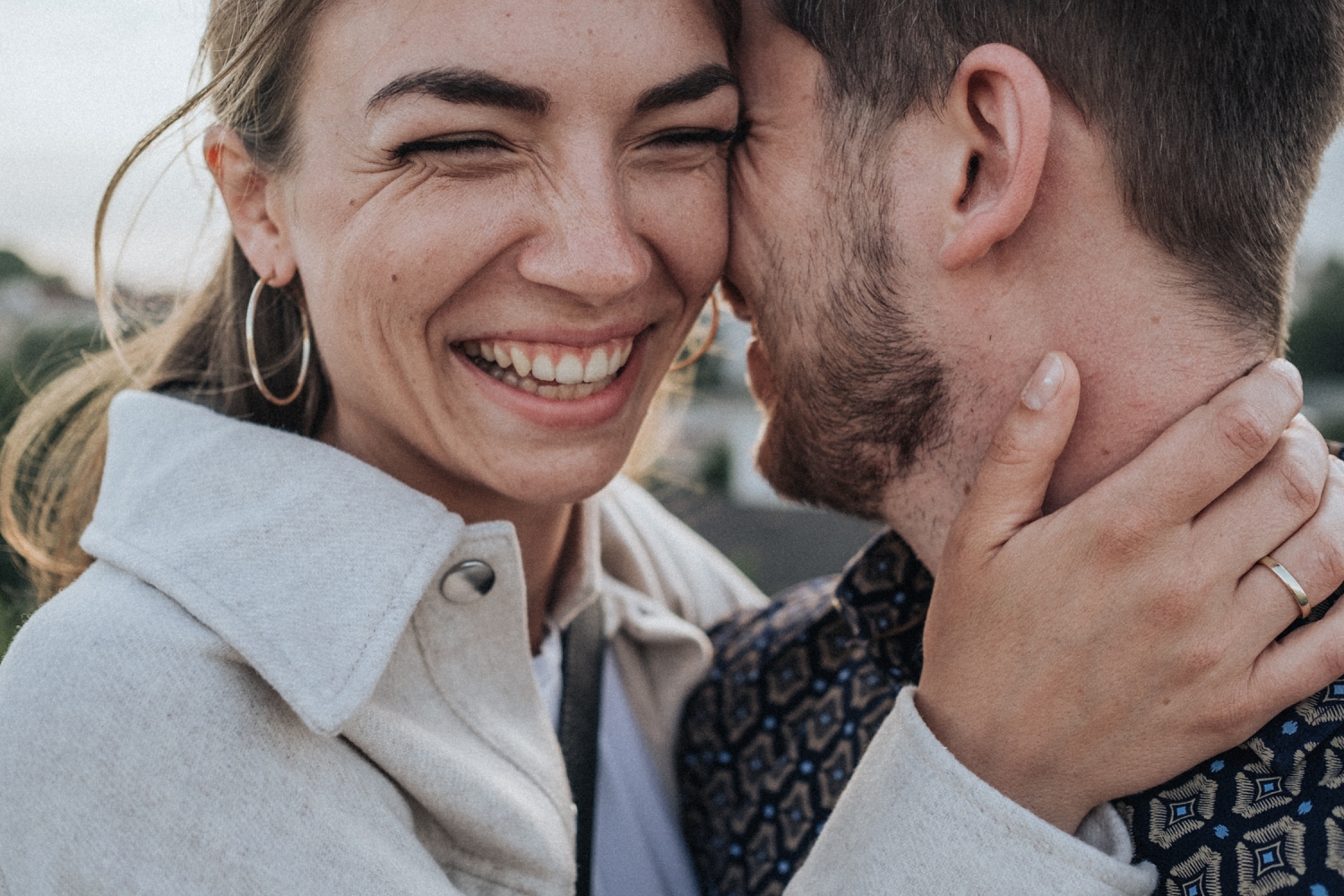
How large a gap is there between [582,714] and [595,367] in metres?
0.82

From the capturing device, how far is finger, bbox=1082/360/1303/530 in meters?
1.61

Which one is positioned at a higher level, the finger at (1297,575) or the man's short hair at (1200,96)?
the man's short hair at (1200,96)

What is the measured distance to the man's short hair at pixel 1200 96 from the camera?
1720mm

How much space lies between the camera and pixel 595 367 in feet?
6.56

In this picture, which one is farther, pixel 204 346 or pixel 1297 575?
pixel 204 346

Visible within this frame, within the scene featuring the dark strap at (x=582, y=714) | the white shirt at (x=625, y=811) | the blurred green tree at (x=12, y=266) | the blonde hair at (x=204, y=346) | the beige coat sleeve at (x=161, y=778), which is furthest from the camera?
the blurred green tree at (x=12, y=266)

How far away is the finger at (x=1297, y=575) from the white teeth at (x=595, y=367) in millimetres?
1161

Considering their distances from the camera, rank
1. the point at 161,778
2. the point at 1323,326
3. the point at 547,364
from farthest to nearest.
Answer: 1. the point at 1323,326
2. the point at 547,364
3. the point at 161,778

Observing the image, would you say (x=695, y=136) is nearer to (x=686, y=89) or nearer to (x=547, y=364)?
(x=686, y=89)

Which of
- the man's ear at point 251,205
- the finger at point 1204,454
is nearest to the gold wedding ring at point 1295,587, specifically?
the finger at point 1204,454

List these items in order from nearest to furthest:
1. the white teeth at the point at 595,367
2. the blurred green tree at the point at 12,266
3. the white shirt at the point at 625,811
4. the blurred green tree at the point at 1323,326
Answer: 1. the white teeth at the point at 595,367
2. the white shirt at the point at 625,811
3. the blurred green tree at the point at 12,266
4. the blurred green tree at the point at 1323,326

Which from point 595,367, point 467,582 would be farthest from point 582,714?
point 595,367

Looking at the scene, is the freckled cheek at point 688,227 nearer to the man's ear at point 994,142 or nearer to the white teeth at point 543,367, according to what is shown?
the white teeth at point 543,367

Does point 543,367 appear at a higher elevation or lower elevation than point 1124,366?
lower
